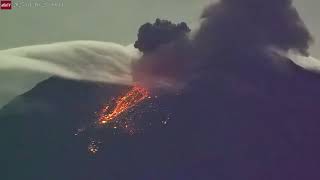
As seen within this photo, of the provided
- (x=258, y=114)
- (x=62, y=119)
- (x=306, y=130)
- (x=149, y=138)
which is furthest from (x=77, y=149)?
(x=306, y=130)

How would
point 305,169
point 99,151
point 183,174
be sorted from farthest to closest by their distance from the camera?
1. point 99,151
2. point 305,169
3. point 183,174

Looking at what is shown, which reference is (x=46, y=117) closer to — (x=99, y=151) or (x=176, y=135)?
(x=99, y=151)

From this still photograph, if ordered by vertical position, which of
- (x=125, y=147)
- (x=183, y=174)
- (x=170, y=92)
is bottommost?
(x=183, y=174)

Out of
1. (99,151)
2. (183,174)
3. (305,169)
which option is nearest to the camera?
(183,174)

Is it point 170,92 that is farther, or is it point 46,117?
point 46,117

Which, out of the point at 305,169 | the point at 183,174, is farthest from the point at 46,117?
the point at 305,169

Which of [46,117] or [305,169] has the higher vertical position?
[46,117]
